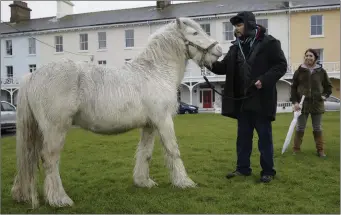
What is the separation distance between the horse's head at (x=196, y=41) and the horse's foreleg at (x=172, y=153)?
997 mm

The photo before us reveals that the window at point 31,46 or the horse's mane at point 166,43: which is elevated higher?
the window at point 31,46

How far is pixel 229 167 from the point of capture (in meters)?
5.44

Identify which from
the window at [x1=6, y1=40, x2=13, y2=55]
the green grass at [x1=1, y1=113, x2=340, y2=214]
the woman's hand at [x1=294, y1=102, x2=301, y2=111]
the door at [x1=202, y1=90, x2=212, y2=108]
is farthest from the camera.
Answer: the window at [x1=6, y1=40, x2=13, y2=55]

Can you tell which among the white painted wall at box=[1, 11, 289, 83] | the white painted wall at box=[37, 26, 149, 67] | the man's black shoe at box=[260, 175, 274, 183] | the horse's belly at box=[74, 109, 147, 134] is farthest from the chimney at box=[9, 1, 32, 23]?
the man's black shoe at box=[260, 175, 274, 183]

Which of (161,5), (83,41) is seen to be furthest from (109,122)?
(161,5)

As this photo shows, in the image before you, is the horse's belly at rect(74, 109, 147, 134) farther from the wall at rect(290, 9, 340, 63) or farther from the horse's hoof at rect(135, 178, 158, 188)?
the wall at rect(290, 9, 340, 63)

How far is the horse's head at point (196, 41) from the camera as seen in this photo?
413cm

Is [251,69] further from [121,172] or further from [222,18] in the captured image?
[222,18]

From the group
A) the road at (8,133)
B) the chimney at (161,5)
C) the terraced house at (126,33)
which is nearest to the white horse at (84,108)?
the road at (8,133)

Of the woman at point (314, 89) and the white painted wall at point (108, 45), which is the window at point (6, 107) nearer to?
the woman at point (314, 89)

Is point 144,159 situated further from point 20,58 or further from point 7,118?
point 20,58

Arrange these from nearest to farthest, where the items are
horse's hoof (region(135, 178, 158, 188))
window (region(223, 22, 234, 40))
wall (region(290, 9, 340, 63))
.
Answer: horse's hoof (region(135, 178, 158, 188)) < wall (region(290, 9, 340, 63)) < window (region(223, 22, 234, 40))

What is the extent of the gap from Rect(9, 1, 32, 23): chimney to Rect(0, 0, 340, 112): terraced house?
14cm

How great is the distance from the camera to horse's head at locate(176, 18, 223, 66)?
413 cm
